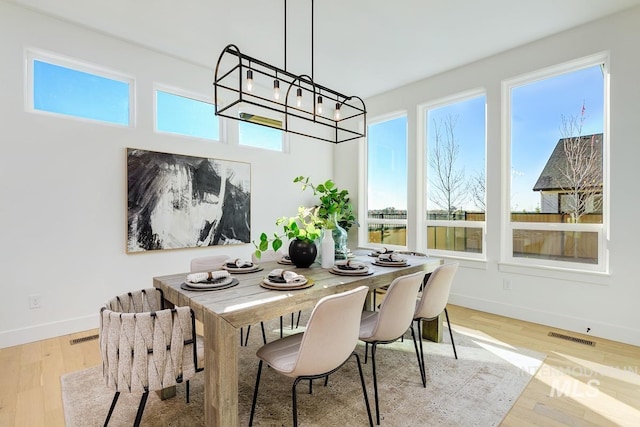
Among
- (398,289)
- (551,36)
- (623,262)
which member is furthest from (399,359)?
(551,36)

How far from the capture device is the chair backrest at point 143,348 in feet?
4.54

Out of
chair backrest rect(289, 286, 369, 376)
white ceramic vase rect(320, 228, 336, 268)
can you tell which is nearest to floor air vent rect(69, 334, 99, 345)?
white ceramic vase rect(320, 228, 336, 268)

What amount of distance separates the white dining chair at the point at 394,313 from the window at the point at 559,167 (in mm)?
2387

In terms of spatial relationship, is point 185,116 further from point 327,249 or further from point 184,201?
point 327,249

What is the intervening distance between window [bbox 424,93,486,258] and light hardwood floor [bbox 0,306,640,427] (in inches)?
50.4

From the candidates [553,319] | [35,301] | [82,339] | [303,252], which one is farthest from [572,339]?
[35,301]

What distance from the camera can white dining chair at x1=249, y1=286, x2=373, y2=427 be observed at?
1432 millimetres

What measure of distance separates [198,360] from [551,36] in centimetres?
443

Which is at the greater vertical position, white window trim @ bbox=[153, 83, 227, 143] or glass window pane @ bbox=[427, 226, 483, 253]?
white window trim @ bbox=[153, 83, 227, 143]

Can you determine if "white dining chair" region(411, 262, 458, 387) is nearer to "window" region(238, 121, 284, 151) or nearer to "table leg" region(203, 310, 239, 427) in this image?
"table leg" region(203, 310, 239, 427)

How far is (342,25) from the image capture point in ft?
10.1

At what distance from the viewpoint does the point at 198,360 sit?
64.1 inches

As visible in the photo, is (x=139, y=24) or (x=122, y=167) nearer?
(x=139, y=24)

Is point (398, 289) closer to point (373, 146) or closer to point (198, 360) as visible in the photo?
point (198, 360)
